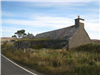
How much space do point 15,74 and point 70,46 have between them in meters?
13.4

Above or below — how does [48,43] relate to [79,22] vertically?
below

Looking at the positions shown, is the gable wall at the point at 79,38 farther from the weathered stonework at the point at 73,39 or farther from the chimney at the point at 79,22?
the chimney at the point at 79,22

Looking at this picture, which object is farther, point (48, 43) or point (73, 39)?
point (48, 43)

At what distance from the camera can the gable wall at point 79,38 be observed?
60.4ft

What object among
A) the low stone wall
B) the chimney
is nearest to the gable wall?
the chimney

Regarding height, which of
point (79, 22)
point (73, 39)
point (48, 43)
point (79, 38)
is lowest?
point (48, 43)

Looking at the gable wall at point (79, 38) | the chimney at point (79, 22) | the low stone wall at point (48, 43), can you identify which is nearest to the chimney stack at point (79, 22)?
the chimney at point (79, 22)

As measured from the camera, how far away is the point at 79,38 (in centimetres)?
1964

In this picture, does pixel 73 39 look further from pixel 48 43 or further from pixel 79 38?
pixel 48 43

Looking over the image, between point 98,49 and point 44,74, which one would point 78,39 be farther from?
point 44,74

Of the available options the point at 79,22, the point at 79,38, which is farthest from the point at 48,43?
the point at 79,22

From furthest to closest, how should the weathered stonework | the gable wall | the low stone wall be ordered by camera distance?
1. the low stone wall
2. the gable wall
3. the weathered stonework

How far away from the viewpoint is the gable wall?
18.4 metres

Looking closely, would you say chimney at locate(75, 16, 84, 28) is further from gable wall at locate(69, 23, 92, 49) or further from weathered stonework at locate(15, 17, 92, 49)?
gable wall at locate(69, 23, 92, 49)
